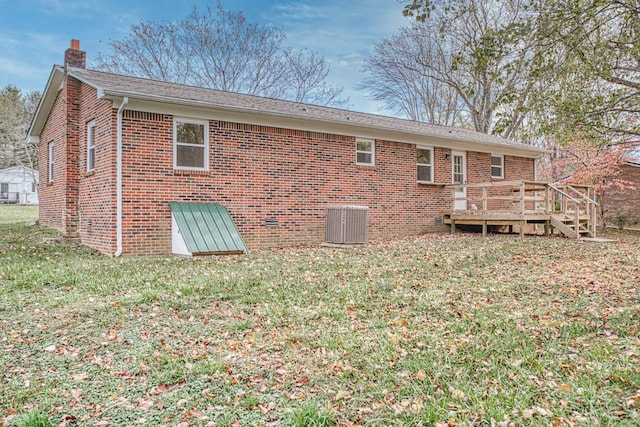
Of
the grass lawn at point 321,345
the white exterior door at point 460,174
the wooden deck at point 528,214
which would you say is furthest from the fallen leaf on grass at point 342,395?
the white exterior door at point 460,174

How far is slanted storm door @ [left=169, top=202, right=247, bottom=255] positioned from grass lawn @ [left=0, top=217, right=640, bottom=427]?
1.65m

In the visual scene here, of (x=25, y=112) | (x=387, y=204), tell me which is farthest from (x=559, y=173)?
(x=25, y=112)

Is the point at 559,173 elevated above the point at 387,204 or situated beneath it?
elevated above

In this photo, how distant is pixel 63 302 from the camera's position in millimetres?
5770

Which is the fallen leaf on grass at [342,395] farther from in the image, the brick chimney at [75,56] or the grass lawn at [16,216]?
the grass lawn at [16,216]

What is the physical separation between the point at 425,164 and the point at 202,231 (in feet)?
25.9

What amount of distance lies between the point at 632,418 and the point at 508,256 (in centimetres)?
645

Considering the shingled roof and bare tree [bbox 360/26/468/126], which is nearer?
the shingled roof

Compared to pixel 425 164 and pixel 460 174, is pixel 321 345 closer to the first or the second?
pixel 425 164

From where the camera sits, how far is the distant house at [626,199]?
22.2 m

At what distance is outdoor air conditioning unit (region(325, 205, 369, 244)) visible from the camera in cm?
1123

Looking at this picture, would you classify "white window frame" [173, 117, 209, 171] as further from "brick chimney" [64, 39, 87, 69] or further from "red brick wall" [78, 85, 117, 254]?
"brick chimney" [64, 39, 87, 69]

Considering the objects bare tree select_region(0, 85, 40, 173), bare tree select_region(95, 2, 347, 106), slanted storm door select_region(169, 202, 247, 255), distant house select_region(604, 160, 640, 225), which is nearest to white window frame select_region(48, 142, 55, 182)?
slanted storm door select_region(169, 202, 247, 255)

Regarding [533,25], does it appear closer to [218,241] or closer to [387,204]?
[218,241]
